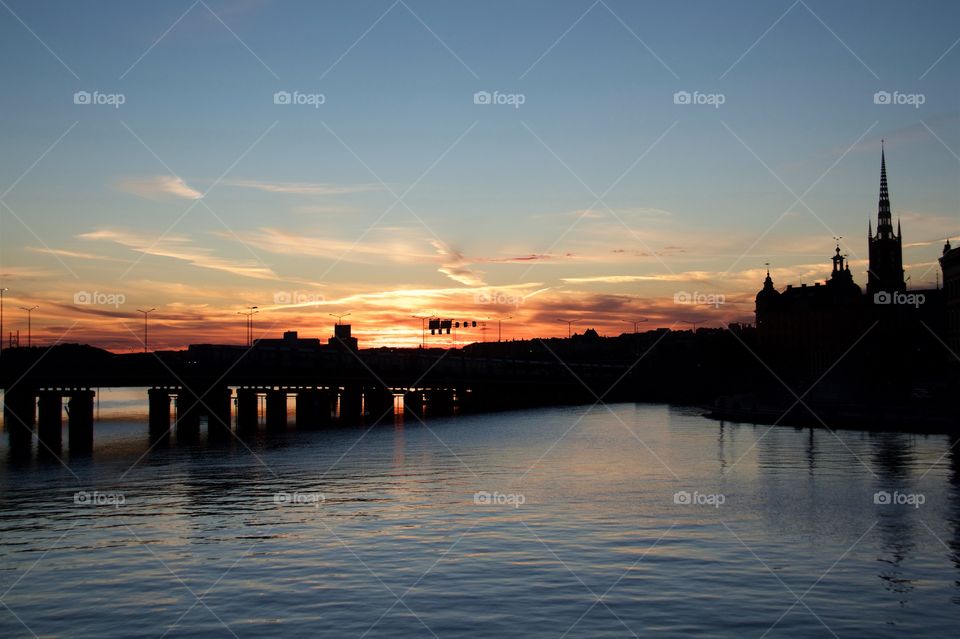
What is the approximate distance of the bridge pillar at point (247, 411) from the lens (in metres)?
166

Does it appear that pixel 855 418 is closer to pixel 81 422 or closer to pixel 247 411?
pixel 81 422

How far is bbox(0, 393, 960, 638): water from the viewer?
3244cm

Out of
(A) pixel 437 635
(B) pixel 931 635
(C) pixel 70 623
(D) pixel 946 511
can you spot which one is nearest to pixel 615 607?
(A) pixel 437 635

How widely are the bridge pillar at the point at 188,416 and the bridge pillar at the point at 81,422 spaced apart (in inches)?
442

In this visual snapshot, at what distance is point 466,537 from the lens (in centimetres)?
4728

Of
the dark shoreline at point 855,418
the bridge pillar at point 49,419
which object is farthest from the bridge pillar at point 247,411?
the dark shoreline at point 855,418

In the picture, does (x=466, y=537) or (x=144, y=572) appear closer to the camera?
(x=144, y=572)

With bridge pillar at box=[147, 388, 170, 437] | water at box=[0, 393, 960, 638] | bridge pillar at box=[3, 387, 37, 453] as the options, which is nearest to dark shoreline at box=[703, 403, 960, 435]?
water at box=[0, 393, 960, 638]

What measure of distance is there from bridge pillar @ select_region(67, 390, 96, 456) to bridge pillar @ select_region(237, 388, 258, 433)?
26781mm

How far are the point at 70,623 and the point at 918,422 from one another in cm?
9621

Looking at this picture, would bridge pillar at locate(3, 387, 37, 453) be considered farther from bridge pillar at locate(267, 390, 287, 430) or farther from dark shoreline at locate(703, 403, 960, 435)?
dark shoreline at locate(703, 403, 960, 435)

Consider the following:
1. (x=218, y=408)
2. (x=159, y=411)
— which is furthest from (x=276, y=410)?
(x=159, y=411)

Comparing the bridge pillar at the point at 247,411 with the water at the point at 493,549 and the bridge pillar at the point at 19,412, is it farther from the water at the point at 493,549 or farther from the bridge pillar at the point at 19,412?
the water at the point at 493,549

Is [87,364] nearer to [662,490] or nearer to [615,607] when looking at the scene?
[662,490]
